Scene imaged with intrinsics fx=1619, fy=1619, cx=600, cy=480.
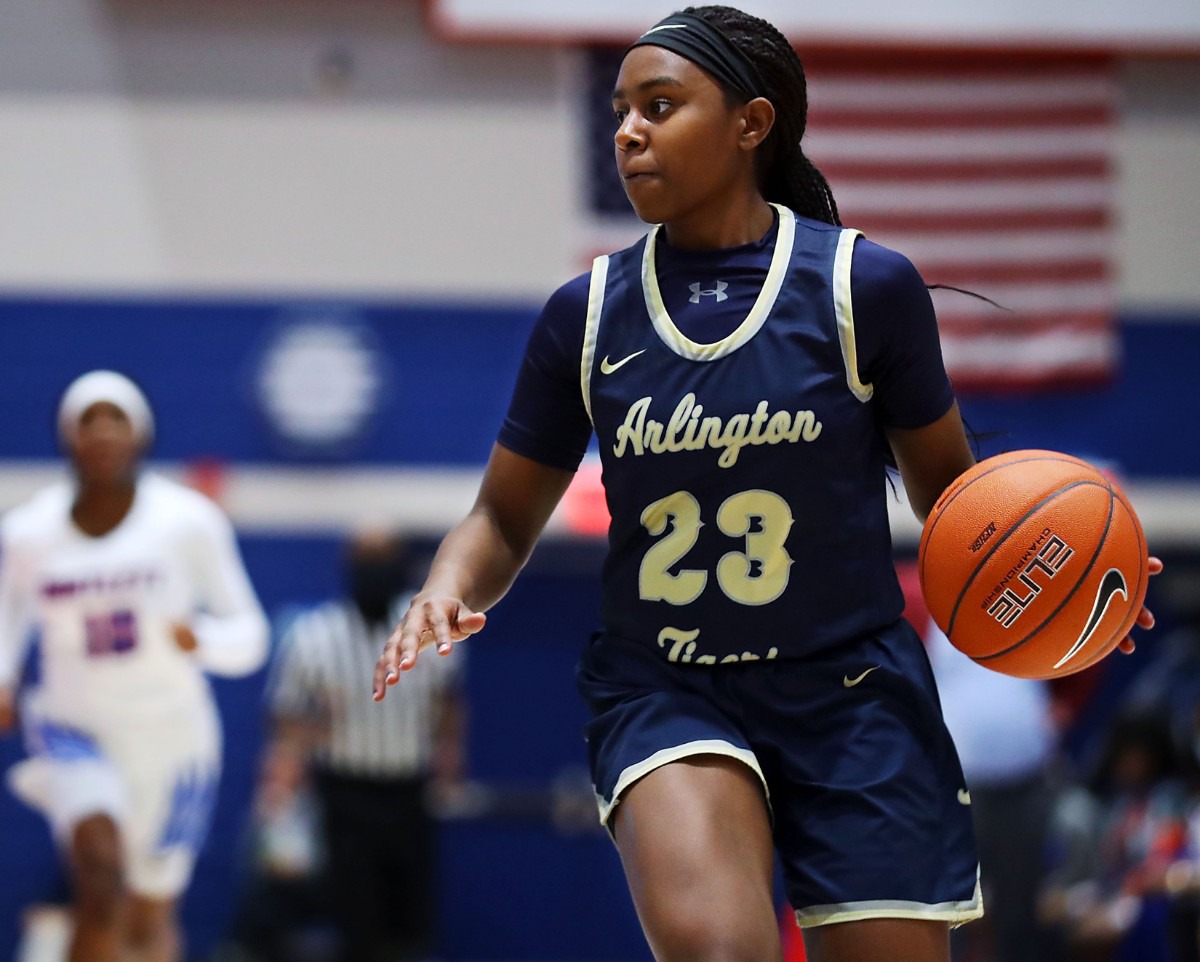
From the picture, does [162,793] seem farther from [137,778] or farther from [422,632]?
[422,632]

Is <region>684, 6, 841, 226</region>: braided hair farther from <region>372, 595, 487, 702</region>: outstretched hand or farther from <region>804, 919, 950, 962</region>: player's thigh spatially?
<region>804, 919, 950, 962</region>: player's thigh

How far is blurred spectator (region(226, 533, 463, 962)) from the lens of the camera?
313 inches

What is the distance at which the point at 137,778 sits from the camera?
5.85 m

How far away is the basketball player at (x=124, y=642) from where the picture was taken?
5.84 meters

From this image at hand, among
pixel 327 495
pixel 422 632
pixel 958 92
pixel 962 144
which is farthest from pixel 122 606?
pixel 958 92

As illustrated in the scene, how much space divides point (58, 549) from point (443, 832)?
420cm

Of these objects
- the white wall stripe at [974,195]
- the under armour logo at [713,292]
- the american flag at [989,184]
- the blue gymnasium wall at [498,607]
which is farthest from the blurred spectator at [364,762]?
the under armour logo at [713,292]

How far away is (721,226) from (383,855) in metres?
5.64

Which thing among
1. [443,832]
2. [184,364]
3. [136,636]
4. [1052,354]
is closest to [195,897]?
[443,832]

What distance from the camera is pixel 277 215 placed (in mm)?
9648

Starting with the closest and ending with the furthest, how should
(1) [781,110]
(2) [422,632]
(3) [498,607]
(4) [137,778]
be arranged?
(2) [422,632], (1) [781,110], (4) [137,778], (3) [498,607]

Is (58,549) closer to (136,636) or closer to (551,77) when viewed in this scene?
(136,636)

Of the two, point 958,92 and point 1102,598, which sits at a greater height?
point 958,92

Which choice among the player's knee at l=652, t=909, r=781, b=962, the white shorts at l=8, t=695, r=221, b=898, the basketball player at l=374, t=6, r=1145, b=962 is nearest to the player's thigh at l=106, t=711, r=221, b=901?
the white shorts at l=8, t=695, r=221, b=898
